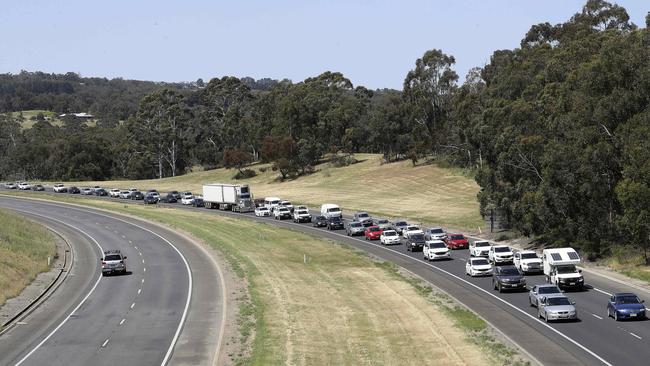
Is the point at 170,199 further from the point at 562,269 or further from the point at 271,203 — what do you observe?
the point at 562,269

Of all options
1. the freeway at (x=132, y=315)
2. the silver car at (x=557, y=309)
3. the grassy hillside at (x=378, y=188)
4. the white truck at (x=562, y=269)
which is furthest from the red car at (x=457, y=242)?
the silver car at (x=557, y=309)

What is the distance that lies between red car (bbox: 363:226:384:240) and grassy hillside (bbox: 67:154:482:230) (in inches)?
421

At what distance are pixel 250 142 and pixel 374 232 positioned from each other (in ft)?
344

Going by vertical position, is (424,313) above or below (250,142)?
below

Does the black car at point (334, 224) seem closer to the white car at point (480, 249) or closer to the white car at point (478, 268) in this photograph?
the white car at point (480, 249)

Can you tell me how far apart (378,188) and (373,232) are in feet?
172

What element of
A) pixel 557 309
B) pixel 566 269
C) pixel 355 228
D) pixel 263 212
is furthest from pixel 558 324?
pixel 263 212

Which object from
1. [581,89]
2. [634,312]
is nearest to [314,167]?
[581,89]

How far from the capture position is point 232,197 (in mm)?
110750

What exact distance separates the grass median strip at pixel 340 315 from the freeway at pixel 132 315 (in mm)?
2153

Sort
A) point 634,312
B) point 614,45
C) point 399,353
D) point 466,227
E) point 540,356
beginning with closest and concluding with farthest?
point 540,356 < point 399,353 < point 634,312 < point 614,45 < point 466,227

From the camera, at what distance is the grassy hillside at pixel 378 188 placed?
102 meters

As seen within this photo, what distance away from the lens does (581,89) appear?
6406cm

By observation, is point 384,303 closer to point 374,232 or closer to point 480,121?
point 374,232
